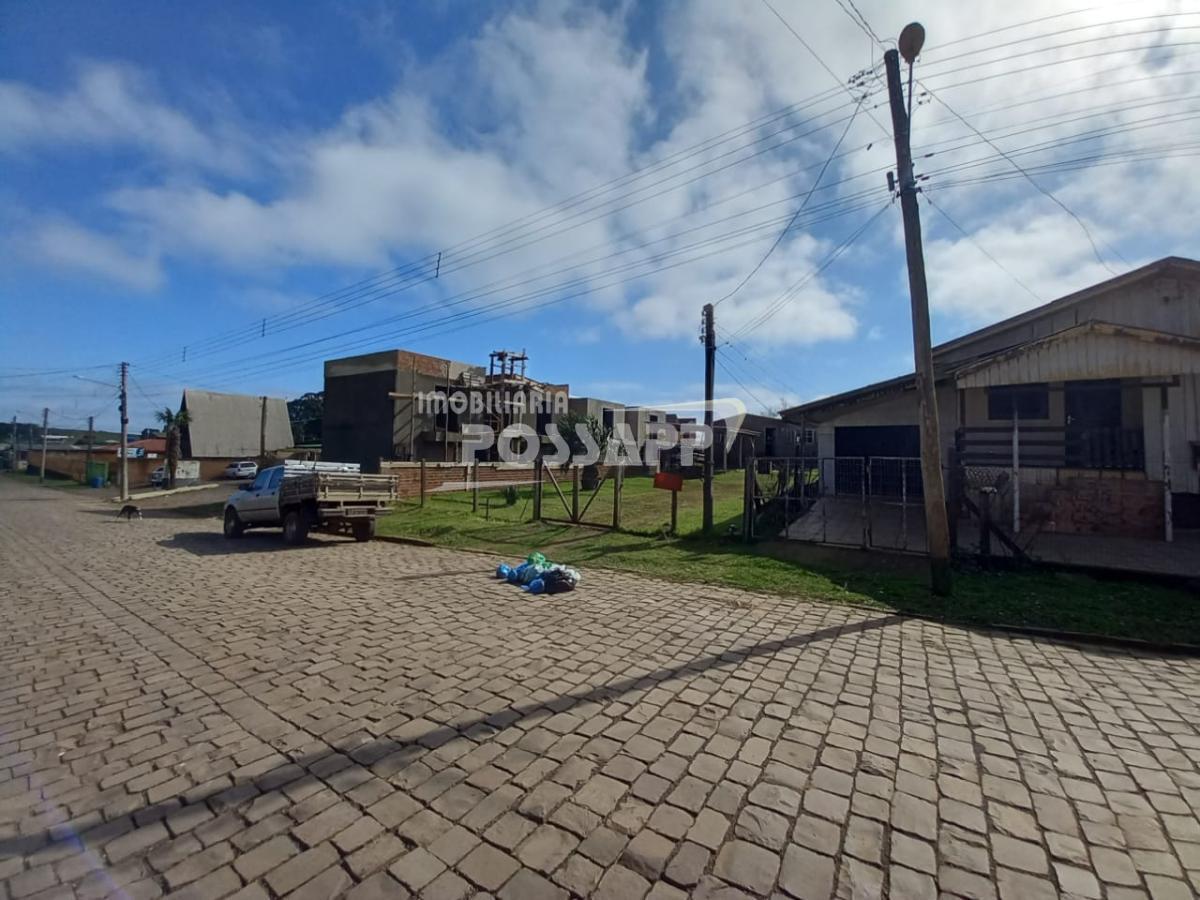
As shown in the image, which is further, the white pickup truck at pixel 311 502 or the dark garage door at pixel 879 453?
the dark garage door at pixel 879 453

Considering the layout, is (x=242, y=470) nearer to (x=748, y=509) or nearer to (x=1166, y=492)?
(x=748, y=509)

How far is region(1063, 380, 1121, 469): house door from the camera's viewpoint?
11.1 meters

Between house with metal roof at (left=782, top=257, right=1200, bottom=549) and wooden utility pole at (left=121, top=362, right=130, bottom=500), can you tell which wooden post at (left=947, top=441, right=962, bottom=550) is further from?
wooden utility pole at (left=121, top=362, right=130, bottom=500)

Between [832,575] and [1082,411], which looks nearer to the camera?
[832,575]

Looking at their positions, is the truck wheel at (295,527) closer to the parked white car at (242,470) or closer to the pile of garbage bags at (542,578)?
the pile of garbage bags at (542,578)

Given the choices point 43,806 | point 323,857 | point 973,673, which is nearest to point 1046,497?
point 973,673

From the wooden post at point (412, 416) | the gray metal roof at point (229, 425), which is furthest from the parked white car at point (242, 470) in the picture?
the wooden post at point (412, 416)

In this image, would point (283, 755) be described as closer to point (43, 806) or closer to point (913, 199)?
point (43, 806)

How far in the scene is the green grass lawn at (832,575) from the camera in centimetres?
623

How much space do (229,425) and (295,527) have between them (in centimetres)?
4425

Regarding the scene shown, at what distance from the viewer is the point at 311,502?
1215 cm

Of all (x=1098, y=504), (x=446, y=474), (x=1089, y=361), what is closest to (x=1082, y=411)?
(x=1098, y=504)

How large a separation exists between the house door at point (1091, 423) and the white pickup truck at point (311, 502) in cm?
1543

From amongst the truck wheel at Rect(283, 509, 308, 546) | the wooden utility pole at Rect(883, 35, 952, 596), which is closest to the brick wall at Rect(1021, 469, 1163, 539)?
the wooden utility pole at Rect(883, 35, 952, 596)
